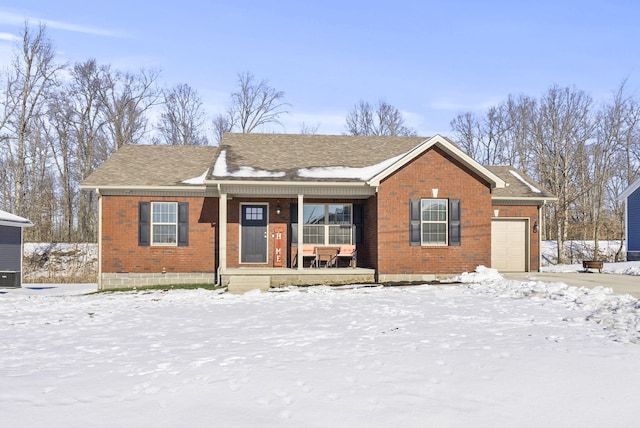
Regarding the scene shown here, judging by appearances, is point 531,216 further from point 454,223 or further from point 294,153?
point 294,153

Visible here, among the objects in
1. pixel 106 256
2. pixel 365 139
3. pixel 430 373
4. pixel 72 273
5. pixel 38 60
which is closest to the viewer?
pixel 430 373

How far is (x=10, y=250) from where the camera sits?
869 inches

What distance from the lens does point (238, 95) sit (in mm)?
41812

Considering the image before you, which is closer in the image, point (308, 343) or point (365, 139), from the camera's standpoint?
point (308, 343)

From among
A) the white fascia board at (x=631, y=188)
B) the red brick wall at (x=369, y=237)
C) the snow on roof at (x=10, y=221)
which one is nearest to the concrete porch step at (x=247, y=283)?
the red brick wall at (x=369, y=237)

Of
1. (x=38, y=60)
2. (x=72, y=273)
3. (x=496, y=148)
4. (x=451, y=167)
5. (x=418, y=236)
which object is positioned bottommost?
(x=72, y=273)

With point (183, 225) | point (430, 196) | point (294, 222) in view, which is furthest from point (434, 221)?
point (183, 225)

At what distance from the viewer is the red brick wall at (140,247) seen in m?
16.6

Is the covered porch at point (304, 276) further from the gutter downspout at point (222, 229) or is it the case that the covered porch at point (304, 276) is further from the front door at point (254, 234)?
the front door at point (254, 234)

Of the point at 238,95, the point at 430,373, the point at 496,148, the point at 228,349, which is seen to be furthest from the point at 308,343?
the point at 496,148

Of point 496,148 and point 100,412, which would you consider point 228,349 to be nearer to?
point 100,412

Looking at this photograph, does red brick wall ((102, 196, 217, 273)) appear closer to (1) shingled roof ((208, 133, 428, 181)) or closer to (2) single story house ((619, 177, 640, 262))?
(1) shingled roof ((208, 133, 428, 181))

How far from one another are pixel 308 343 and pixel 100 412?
10.8ft

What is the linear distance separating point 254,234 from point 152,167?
14.0 feet
